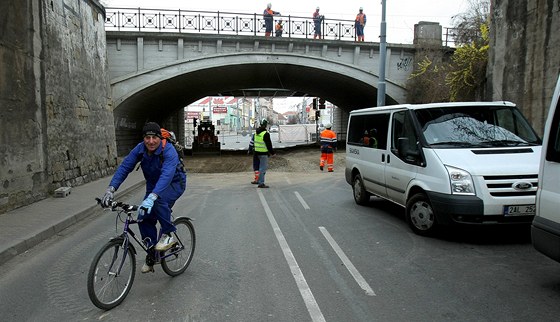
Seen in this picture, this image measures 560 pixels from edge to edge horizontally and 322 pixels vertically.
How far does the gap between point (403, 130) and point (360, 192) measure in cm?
233

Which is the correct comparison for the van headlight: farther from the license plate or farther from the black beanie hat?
the black beanie hat

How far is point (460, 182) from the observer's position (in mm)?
5727

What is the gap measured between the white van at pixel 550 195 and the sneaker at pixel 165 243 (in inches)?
144

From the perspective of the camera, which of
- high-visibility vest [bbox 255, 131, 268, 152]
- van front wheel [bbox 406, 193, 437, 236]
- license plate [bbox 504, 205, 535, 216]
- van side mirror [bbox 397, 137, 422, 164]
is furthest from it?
high-visibility vest [bbox 255, 131, 268, 152]

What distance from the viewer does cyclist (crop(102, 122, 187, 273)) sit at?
415cm

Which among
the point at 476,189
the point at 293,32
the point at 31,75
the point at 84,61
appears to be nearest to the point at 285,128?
the point at 293,32

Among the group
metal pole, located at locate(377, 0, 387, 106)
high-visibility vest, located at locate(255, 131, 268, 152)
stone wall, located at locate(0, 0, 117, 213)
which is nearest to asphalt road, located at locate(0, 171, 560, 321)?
stone wall, located at locate(0, 0, 117, 213)

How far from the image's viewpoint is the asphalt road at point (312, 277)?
3.83 m

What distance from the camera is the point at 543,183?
4059 millimetres

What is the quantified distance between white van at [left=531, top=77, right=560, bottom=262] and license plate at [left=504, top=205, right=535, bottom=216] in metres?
1.48

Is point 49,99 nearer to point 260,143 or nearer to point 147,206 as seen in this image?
point 260,143

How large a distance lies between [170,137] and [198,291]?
1628 millimetres

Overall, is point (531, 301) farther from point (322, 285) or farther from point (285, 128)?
point (285, 128)

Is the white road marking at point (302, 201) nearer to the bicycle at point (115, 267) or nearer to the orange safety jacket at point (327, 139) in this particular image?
the bicycle at point (115, 267)
